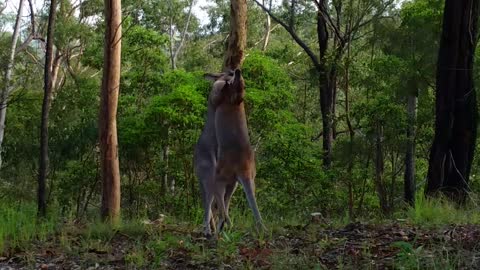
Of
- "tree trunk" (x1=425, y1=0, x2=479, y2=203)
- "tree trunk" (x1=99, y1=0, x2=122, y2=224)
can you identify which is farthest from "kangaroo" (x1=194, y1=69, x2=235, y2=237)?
"tree trunk" (x1=99, y1=0, x2=122, y2=224)

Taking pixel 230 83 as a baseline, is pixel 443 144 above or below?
below

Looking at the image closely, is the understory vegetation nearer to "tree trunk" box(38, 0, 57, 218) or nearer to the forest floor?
"tree trunk" box(38, 0, 57, 218)

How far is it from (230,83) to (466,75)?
511cm

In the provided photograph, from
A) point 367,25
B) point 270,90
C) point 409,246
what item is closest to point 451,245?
point 409,246

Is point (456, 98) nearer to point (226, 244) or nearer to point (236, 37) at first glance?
point (226, 244)

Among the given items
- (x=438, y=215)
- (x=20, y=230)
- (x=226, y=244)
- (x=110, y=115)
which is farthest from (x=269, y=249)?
(x=110, y=115)

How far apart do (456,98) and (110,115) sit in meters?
6.89

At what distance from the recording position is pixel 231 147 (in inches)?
269

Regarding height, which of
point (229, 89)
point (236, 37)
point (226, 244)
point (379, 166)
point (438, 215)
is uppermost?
point (236, 37)

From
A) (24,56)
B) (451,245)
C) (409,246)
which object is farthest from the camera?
(24,56)

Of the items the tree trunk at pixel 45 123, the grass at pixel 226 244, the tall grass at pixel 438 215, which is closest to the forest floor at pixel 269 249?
the grass at pixel 226 244

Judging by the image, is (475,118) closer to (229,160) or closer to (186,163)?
(229,160)

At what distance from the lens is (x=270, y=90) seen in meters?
22.0

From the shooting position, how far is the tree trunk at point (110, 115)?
537 inches
